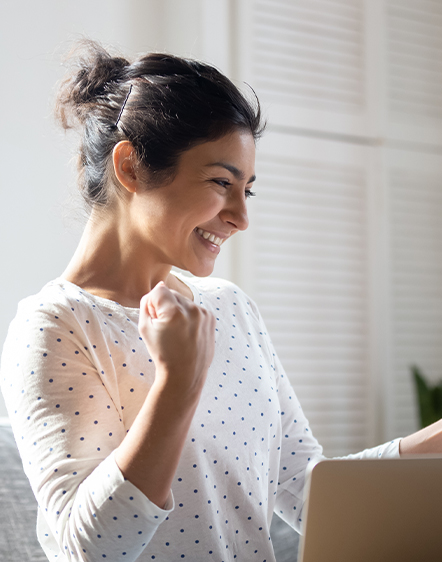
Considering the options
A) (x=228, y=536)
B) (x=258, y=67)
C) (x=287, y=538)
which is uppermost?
(x=258, y=67)

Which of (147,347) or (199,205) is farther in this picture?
(199,205)

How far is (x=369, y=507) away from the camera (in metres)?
0.59

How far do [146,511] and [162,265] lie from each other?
47 cm

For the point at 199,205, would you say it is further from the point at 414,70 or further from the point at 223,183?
the point at 414,70

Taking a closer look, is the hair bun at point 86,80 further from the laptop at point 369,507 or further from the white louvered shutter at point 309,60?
the white louvered shutter at point 309,60

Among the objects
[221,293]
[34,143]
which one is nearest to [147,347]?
[221,293]

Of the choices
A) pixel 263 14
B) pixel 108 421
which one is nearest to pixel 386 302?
pixel 263 14

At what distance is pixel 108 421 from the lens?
2.69 ft

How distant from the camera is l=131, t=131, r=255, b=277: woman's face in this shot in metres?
0.96

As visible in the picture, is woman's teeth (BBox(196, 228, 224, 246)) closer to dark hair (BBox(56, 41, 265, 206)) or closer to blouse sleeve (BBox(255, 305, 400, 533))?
dark hair (BBox(56, 41, 265, 206))

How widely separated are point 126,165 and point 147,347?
353 mm

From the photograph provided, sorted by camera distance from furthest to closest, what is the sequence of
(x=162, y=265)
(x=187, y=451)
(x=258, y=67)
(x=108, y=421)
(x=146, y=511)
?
(x=258, y=67)
(x=162, y=265)
(x=187, y=451)
(x=108, y=421)
(x=146, y=511)

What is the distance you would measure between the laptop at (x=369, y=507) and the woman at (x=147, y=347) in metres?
0.18

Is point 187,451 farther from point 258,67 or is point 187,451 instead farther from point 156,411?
point 258,67
